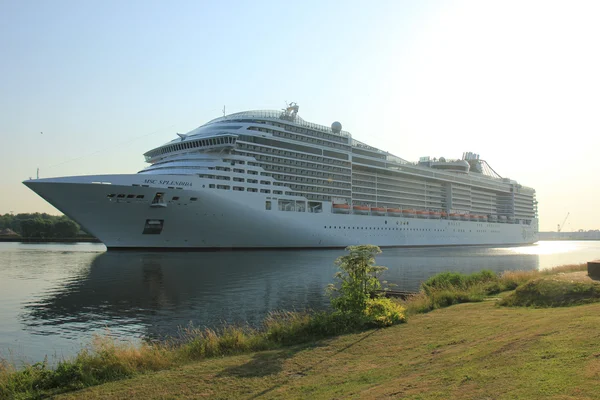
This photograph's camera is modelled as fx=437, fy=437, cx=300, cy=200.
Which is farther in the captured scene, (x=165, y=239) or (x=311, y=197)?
(x=311, y=197)

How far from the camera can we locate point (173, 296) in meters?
24.4

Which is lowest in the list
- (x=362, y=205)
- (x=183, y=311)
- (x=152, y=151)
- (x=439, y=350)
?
(x=183, y=311)

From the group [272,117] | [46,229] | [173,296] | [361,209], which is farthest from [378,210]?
[46,229]

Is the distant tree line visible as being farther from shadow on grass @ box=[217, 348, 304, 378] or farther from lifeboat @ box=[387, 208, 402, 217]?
shadow on grass @ box=[217, 348, 304, 378]

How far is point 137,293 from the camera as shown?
25469 mm

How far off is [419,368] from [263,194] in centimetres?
5076

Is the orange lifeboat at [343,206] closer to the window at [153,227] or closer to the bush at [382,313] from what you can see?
the window at [153,227]

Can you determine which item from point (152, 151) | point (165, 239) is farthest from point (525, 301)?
point (152, 151)

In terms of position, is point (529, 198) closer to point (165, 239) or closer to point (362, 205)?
point (362, 205)

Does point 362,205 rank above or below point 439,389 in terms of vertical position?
above

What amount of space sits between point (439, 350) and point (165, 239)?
49603 millimetres

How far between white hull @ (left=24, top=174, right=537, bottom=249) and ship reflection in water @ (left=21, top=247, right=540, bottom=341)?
1018 centimetres

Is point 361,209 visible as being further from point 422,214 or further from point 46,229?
point 46,229

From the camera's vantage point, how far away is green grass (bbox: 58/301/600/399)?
19.5 ft
